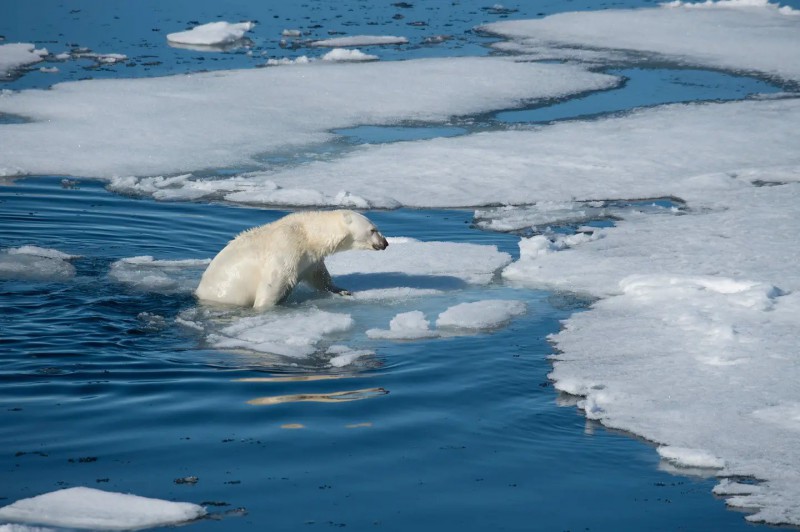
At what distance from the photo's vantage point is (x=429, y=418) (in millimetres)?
5527

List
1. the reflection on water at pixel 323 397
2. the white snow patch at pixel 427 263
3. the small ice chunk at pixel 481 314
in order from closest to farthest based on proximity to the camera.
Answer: the reflection on water at pixel 323 397 → the small ice chunk at pixel 481 314 → the white snow patch at pixel 427 263

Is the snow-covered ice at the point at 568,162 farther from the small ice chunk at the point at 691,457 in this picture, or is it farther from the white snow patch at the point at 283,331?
the small ice chunk at the point at 691,457

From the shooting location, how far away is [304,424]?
5418 millimetres

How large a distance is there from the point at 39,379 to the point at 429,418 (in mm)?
2267

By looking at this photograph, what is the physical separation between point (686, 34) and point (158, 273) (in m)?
13.7

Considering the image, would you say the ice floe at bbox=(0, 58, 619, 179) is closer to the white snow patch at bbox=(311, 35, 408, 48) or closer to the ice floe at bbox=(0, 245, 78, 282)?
the white snow patch at bbox=(311, 35, 408, 48)

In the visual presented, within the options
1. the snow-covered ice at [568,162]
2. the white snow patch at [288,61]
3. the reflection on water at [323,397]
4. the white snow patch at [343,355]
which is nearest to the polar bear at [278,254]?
the white snow patch at [343,355]

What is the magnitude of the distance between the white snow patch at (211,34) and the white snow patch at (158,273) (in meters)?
11.7

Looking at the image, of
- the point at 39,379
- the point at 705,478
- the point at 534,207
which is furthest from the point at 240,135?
the point at 705,478

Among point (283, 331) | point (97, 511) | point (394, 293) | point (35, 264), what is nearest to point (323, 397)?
point (283, 331)

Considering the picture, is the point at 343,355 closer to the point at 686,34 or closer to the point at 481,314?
the point at 481,314

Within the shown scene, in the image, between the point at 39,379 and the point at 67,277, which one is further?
the point at 67,277

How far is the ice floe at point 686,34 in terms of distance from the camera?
17156mm

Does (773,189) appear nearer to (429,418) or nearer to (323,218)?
(323,218)
